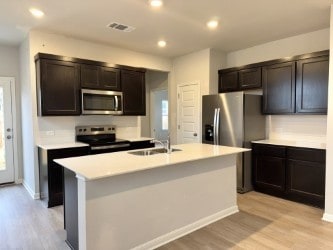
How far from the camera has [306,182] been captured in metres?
3.58

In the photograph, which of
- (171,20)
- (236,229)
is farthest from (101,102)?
(236,229)

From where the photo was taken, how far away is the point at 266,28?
386 cm

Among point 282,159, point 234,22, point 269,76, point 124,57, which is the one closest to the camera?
point 234,22

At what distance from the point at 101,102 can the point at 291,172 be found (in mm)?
3428

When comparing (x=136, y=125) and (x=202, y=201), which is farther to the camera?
(x=136, y=125)

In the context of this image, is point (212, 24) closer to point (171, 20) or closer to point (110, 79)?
point (171, 20)

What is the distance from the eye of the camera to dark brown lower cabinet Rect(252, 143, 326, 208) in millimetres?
3465

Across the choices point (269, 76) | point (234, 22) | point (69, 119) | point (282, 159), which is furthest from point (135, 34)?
point (282, 159)

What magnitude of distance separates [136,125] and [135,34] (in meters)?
1.95

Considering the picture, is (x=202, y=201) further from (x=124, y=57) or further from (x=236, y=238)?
(x=124, y=57)

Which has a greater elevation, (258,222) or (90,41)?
(90,41)

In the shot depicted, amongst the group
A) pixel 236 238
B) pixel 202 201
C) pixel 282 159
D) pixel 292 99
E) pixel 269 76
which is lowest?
pixel 236 238

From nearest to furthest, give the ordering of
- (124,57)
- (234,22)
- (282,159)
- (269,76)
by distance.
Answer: (234,22) → (282,159) → (269,76) → (124,57)

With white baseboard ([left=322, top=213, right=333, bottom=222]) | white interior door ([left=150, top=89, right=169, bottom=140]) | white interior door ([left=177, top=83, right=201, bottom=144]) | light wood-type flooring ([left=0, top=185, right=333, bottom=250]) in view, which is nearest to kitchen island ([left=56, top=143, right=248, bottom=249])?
light wood-type flooring ([left=0, top=185, right=333, bottom=250])
